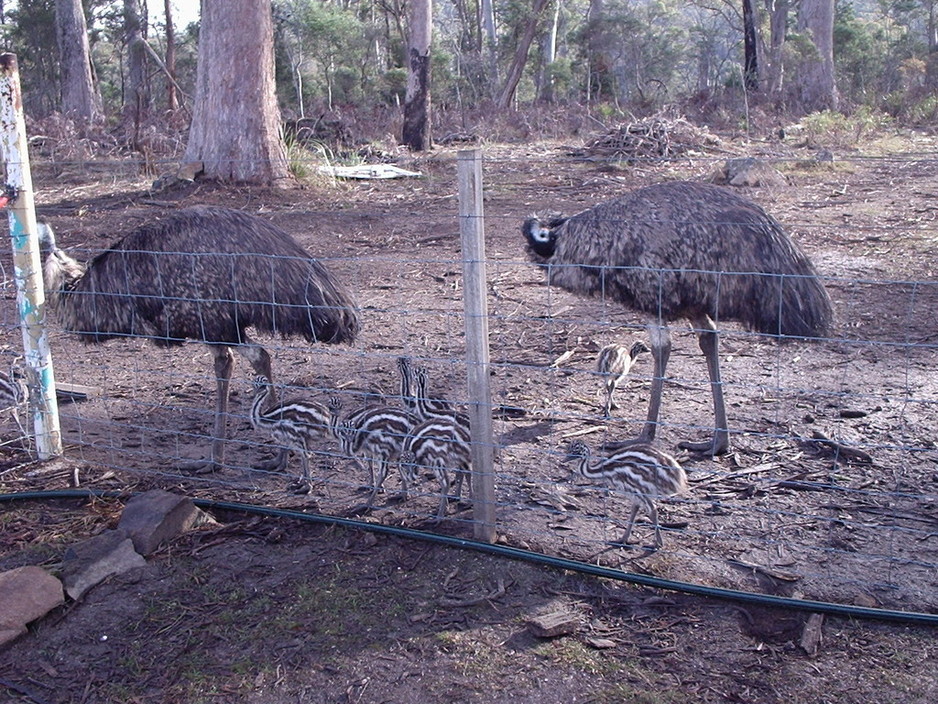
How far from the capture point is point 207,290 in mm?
5941

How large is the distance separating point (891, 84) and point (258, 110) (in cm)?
2245

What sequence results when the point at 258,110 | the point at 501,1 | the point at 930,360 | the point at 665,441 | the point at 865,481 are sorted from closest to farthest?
the point at 865,481, the point at 665,441, the point at 930,360, the point at 258,110, the point at 501,1

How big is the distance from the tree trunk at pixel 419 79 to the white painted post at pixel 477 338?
1548 cm

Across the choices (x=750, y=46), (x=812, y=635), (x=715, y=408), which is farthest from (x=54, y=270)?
(x=750, y=46)

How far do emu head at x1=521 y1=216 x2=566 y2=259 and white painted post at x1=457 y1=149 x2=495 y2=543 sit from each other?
5.95 ft

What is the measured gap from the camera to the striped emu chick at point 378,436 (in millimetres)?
5430

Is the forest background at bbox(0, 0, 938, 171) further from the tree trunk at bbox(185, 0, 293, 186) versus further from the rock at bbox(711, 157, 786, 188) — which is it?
the rock at bbox(711, 157, 786, 188)

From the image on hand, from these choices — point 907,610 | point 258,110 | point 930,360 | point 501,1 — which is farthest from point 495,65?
point 907,610

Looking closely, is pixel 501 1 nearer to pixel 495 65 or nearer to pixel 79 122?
pixel 495 65

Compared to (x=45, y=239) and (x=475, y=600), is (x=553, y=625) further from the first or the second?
(x=45, y=239)

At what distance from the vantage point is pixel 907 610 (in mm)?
4426

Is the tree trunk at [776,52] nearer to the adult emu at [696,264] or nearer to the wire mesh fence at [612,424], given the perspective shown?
the wire mesh fence at [612,424]

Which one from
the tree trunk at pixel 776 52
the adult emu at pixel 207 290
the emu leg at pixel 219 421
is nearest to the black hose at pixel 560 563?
the emu leg at pixel 219 421

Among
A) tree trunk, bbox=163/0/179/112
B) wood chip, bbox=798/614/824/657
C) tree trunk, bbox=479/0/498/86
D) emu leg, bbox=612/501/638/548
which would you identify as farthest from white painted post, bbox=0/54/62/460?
tree trunk, bbox=479/0/498/86
